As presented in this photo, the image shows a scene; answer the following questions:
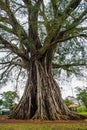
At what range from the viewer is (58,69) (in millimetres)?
19203

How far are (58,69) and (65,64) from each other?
1828 mm

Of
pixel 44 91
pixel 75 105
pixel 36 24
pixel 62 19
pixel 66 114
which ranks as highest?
pixel 75 105

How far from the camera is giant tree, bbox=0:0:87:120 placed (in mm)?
11305

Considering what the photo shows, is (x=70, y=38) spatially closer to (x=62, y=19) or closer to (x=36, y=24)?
(x=36, y=24)

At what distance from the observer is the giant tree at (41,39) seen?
1130 cm

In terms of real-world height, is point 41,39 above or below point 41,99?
above

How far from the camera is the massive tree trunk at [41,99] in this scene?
13.1 metres

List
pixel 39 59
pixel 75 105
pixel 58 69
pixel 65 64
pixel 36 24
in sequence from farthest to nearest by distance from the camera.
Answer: pixel 75 105
pixel 58 69
pixel 65 64
pixel 39 59
pixel 36 24

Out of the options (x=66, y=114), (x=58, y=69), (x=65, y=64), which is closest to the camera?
(x=66, y=114)

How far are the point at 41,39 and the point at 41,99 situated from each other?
2.61m

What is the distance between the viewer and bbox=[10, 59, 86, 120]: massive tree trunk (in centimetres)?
1312

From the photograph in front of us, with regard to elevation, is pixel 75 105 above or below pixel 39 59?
above

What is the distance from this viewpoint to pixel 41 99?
44.3ft

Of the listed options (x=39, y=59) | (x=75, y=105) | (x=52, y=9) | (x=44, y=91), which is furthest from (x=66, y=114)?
(x=75, y=105)
